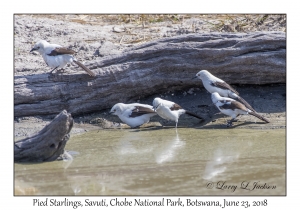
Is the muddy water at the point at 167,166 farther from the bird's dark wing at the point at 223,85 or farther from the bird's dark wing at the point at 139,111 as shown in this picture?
the bird's dark wing at the point at 223,85

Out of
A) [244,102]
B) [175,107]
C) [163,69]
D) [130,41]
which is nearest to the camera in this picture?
[175,107]

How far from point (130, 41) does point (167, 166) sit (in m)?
4.94

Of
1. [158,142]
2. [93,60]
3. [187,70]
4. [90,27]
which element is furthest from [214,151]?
[90,27]

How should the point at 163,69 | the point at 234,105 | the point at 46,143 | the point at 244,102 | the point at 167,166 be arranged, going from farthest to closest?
the point at 163,69 < the point at 244,102 < the point at 234,105 < the point at 46,143 < the point at 167,166

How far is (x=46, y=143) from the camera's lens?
8.16 metres

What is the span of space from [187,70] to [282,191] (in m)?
4.30

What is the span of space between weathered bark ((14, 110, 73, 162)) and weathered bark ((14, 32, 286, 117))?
7.40 ft

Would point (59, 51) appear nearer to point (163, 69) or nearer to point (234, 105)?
point (163, 69)

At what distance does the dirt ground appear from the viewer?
1055 cm

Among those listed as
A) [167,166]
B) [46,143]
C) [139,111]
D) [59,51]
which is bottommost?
[167,166]
